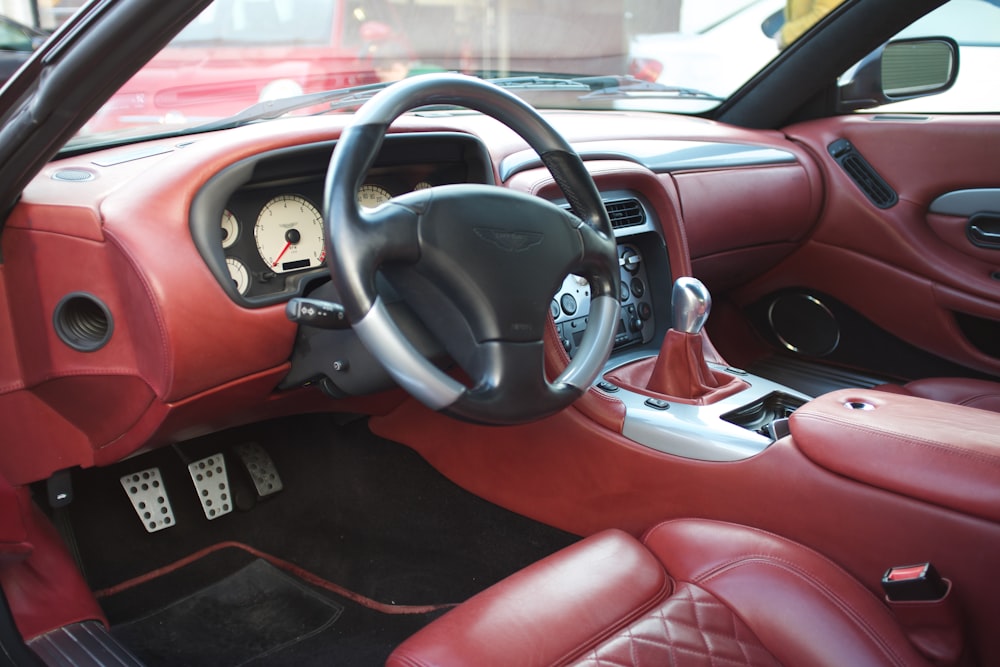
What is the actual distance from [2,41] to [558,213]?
2.51 m

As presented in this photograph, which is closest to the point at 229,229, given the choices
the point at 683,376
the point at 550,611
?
the point at 550,611

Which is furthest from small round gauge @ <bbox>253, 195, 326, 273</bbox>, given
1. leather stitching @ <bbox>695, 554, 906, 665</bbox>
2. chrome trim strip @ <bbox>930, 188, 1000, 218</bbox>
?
chrome trim strip @ <bbox>930, 188, 1000, 218</bbox>

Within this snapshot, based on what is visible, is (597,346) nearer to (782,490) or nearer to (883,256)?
(782,490)

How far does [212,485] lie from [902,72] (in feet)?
7.75

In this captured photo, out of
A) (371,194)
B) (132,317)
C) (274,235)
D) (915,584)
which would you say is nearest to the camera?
(915,584)

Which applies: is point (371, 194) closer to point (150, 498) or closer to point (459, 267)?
point (459, 267)

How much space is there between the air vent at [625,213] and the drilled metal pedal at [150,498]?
4.12 ft

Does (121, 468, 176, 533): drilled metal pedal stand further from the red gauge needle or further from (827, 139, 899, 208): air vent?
(827, 139, 899, 208): air vent

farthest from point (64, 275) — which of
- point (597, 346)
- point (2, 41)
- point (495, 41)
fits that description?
point (495, 41)

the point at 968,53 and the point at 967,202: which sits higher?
the point at 968,53

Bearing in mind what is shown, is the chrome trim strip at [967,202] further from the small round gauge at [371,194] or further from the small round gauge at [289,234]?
the small round gauge at [289,234]

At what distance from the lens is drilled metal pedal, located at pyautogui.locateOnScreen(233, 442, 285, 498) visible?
216 cm

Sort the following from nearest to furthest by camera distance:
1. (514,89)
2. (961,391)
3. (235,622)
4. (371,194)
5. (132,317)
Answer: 1. (132,317)
2. (371,194)
3. (235,622)
4. (961,391)
5. (514,89)

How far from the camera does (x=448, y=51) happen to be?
10.2ft
